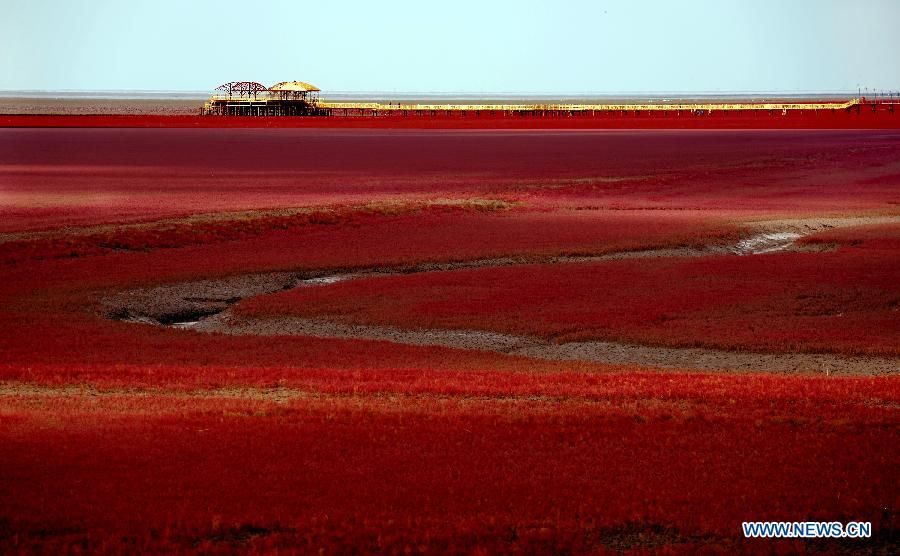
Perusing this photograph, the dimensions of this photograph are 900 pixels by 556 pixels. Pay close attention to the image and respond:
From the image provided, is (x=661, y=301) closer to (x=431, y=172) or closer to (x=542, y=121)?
(x=431, y=172)

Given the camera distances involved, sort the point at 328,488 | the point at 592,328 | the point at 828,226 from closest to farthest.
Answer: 1. the point at 328,488
2. the point at 592,328
3. the point at 828,226

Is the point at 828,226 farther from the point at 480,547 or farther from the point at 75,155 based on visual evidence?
the point at 75,155

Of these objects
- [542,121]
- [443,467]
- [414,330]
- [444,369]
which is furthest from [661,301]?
[542,121]

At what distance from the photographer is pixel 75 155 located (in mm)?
81000

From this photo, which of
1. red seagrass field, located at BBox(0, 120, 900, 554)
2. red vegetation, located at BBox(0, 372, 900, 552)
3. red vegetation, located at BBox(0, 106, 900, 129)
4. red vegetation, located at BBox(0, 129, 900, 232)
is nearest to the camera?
red vegetation, located at BBox(0, 372, 900, 552)

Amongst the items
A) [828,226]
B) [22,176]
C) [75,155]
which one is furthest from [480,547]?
[75,155]

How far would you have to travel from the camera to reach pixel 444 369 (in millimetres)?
20672

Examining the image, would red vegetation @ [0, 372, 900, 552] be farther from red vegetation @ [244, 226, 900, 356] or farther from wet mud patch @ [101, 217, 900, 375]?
red vegetation @ [244, 226, 900, 356]

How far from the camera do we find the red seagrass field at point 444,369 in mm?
11703

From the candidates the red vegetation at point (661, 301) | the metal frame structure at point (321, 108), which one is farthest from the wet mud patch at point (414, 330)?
the metal frame structure at point (321, 108)

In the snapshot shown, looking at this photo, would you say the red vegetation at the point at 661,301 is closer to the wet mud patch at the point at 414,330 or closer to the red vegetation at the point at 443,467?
the wet mud patch at the point at 414,330

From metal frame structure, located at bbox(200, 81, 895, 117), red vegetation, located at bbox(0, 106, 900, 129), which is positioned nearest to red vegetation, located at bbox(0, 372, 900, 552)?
red vegetation, located at bbox(0, 106, 900, 129)

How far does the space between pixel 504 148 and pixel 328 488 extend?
261ft

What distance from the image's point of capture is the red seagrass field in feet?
38.4
